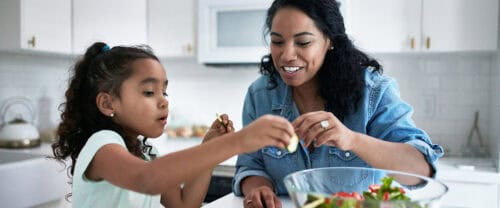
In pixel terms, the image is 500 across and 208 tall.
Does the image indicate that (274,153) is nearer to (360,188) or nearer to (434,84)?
(360,188)

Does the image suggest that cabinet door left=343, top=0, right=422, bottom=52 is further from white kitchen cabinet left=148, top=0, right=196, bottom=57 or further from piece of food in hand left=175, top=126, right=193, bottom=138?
piece of food in hand left=175, top=126, right=193, bottom=138

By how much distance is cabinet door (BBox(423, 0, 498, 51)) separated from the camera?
2.46 metres

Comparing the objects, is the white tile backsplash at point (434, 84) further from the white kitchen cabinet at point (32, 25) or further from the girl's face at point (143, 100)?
the girl's face at point (143, 100)

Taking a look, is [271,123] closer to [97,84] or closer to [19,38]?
[97,84]

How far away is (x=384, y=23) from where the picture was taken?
264cm

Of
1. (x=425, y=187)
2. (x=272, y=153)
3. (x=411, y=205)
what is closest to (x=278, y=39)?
(x=272, y=153)

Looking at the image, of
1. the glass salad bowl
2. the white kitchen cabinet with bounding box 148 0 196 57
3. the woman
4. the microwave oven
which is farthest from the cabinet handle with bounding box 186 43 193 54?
the glass salad bowl

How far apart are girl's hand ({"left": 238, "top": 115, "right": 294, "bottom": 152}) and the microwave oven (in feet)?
6.90

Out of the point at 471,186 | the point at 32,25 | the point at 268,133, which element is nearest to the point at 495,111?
the point at 471,186

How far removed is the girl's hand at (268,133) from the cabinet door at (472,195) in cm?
176

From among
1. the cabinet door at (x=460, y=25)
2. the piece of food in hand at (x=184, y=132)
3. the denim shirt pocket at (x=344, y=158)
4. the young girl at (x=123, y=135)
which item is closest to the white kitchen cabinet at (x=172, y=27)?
the piece of food in hand at (x=184, y=132)

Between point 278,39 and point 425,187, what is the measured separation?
0.61 metres

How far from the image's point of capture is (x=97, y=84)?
118 cm

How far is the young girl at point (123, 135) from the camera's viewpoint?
841mm
